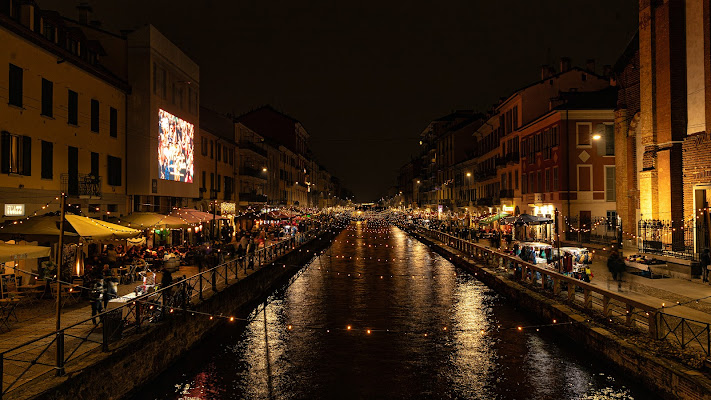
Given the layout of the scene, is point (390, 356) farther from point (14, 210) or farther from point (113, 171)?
point (113, 171)

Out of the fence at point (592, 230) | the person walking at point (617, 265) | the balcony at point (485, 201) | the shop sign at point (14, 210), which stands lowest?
the person walking at point (617, 265)

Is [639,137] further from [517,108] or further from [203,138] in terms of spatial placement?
[203,138]

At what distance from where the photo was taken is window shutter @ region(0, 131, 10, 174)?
18.1m

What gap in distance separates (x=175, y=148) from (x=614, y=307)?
25646 millimetres

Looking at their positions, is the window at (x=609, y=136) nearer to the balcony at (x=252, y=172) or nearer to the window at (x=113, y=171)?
the window at (x=113, y=171)

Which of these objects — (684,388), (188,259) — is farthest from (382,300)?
(684,388)

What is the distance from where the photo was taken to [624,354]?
460 inches

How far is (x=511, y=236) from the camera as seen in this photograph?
146 ft

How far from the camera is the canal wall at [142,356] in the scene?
29.4ft

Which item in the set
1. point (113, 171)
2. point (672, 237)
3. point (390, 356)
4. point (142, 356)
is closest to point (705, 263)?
point (672, 237)

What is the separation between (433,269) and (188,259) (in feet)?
46.8

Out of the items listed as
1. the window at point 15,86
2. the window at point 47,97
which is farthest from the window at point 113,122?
the window at point 15,86

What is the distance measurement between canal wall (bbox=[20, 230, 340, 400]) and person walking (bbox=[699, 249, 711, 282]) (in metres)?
16.0

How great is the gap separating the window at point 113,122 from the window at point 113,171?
3.97 feet
